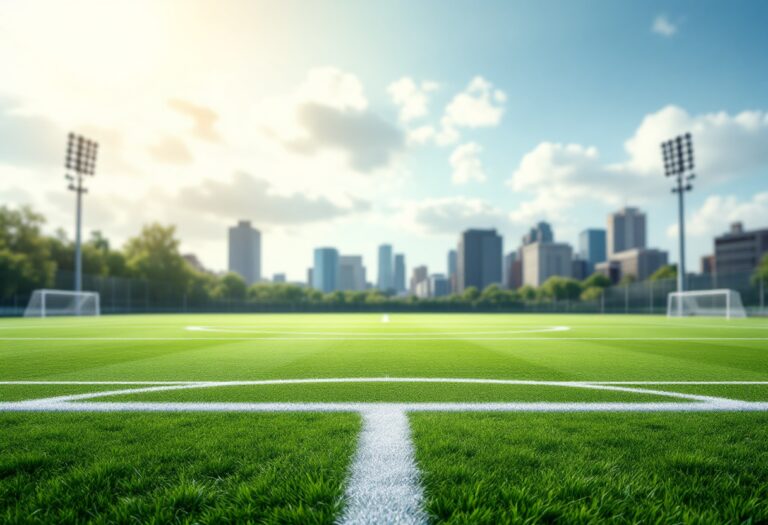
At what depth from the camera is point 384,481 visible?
2309 mm

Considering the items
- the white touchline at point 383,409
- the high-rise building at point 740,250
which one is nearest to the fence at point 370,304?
the white touchline at point 383,409

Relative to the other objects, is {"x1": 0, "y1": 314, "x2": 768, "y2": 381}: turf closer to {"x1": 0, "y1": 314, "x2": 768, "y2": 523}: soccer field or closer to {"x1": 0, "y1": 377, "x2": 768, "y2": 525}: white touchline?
{"x1": 0, "y1": 314, "x2": 768, "y2": 523}: soccer field

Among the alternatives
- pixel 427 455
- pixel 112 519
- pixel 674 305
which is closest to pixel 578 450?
pixel 427 455

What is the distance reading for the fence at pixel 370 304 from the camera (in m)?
40.2

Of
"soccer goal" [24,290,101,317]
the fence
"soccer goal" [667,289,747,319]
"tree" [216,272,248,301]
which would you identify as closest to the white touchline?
"soccer goal" [667,289,747,319]

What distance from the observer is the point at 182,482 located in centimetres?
224

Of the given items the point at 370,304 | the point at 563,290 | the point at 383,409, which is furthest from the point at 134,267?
the point at 563,290

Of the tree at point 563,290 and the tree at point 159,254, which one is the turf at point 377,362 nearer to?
the tree at point 159,254

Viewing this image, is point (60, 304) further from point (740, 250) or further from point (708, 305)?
point (740, 250)

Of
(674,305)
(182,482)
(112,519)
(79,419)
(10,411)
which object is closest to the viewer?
(112,519)

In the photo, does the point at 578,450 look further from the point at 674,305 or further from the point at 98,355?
the point at 674,305

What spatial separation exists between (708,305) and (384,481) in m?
44.6

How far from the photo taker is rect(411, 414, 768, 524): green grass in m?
1.97

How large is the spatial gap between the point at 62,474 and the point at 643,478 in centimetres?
Result: 297
